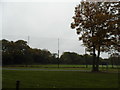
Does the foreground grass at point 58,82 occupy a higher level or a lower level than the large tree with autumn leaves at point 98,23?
lower

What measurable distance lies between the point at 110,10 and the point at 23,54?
2153 cm

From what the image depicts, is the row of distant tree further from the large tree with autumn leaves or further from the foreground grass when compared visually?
the foreground grass

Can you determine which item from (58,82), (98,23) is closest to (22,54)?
(98,23)

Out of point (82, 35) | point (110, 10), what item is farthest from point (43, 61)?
point (110, 10)

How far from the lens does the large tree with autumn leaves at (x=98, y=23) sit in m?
22.0

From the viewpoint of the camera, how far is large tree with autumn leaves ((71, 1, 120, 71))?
2195cm

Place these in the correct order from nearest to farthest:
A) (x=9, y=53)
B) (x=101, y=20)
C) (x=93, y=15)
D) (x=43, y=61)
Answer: (x=101, y=20), (x=93, y=15), (x=9, y=53), (x=43, y=61)

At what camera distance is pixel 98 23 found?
22.4 m

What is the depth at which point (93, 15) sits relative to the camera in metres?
23.7

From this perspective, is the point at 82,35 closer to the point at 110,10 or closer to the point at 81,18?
the point at 81,18

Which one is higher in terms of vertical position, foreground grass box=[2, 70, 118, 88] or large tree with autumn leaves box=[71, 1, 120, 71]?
large tree with autumn leaves box=[71, 1, 120, 71]

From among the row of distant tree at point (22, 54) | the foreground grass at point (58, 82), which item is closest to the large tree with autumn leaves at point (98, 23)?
the foreground grass at point (58, 82)

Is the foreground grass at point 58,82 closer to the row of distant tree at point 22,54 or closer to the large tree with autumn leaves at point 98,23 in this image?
the large tree with autumn leaves at point 98,23

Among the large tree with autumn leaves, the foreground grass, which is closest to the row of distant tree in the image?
the large tree with autumn leaves
